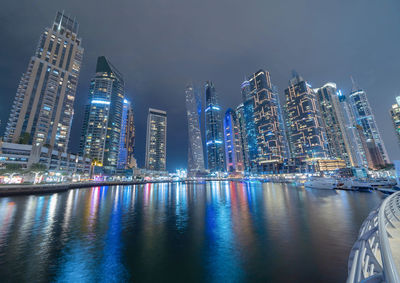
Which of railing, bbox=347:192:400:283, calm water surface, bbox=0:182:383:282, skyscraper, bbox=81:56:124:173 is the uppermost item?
skyscraper, bbox=81:56:124:173

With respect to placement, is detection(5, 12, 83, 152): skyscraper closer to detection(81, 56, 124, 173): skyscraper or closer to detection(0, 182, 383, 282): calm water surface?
detection(81, 56, 124, 173): skyscraper

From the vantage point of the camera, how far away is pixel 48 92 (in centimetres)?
12456

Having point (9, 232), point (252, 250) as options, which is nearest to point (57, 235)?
point (9, 232)

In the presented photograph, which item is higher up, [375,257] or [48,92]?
[48,92]

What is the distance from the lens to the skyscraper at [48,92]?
11269 cm

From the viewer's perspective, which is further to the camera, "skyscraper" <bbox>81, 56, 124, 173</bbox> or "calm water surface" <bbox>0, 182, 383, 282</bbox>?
"skyscraper" <bbox>81, 56, 124, 173</bbox>

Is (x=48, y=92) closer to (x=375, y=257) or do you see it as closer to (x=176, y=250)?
(x=176, y=250)

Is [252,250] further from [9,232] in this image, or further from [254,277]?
[9,232]

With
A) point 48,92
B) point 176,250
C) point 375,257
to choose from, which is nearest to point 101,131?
point 48,92

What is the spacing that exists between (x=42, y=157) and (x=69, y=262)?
11246 centimetres

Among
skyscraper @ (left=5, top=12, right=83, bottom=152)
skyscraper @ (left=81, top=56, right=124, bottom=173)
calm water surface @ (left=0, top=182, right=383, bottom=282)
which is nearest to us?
calm water surface @ (left=0, top=182, right=383, bottom=282)

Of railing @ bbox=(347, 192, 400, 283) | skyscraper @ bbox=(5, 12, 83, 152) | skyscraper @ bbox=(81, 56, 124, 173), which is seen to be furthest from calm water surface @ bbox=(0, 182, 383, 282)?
skyscraper @ bbox=(81, 56, 124, 173)

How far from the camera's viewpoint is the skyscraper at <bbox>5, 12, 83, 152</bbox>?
11269 cm

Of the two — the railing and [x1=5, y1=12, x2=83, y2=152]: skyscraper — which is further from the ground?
[x1=5, y1=12, x2=83, y2=152]: skyscraper
